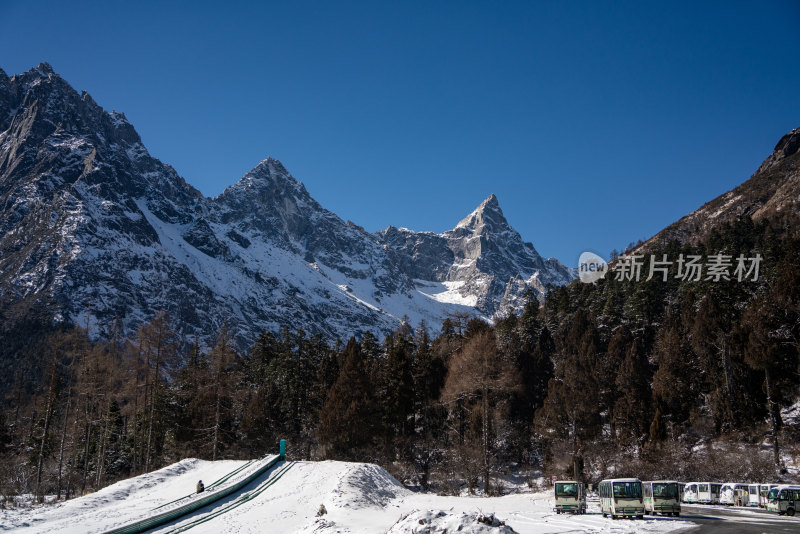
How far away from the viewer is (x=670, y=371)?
44781 millimetres

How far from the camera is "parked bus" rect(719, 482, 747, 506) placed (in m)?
33.8

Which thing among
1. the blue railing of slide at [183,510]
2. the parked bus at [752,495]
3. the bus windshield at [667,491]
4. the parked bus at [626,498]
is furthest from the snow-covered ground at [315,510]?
the parked bus at [752,495]

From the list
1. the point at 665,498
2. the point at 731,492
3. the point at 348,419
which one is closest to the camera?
the point at 665,498

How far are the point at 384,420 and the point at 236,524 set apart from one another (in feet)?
80.0

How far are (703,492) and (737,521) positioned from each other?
485 inches

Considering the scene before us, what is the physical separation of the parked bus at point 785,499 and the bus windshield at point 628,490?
337 inches

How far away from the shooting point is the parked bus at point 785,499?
93.9 ft

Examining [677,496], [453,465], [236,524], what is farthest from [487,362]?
[236,524]

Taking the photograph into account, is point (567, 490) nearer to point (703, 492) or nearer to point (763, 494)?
point (763, 494)

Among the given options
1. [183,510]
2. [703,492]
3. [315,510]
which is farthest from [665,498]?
[183,510]

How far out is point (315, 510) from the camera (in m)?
28.5

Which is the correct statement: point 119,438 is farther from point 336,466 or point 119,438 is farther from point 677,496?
point 677,496

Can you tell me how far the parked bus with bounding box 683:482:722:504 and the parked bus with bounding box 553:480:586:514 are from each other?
11445mm

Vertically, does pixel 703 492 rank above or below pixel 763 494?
below
